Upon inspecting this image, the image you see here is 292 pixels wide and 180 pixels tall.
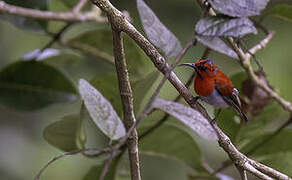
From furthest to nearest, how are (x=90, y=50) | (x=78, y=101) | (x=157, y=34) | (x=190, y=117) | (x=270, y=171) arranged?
(x=78, y=101)
(x=90, y=50)
(x=270, y=171)
(x=157, y=34)
(x=190, y=117)

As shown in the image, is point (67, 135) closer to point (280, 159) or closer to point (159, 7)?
point (280, 159)

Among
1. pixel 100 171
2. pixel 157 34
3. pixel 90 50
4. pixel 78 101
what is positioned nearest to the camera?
pixel 157 34

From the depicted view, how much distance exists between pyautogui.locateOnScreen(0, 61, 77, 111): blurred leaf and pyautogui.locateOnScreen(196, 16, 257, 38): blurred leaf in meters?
0.96

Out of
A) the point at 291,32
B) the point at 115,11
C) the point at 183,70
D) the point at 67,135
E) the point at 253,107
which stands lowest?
the point at 291,32

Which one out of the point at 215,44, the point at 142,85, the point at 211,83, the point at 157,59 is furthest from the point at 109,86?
the point at 215,44

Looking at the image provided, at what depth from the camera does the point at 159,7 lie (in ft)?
10.9

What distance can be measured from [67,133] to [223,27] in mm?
769

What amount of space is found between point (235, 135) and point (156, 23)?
796 mm

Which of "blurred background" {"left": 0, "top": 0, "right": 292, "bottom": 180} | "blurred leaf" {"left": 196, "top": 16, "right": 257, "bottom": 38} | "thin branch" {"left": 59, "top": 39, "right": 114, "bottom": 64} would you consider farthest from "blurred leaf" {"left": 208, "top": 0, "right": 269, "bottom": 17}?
"blurred background" {"left": 0, "top": 0, "right": 292, "bottom": 180}

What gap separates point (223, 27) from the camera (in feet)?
2.93

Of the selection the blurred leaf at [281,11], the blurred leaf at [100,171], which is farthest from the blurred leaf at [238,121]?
the blurred leaf at [100,171]

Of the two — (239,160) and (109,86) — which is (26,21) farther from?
(239,160)

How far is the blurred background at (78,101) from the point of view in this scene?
268 centimetres

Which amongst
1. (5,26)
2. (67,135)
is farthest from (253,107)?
(5,26)
